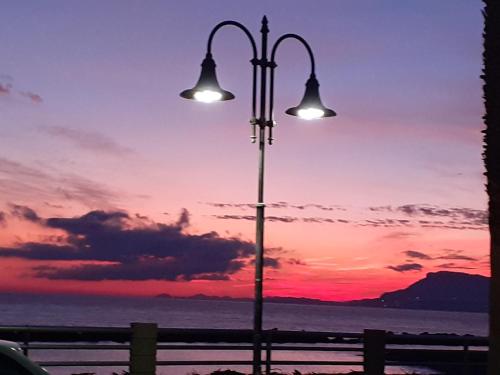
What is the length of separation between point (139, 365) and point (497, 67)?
8.13 metres

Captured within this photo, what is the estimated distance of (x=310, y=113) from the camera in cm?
1509

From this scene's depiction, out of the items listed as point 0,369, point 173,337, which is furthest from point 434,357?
point 0,369

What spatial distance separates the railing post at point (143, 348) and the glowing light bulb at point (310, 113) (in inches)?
188

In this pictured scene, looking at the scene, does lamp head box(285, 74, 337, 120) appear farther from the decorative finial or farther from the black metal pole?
the decorative finial

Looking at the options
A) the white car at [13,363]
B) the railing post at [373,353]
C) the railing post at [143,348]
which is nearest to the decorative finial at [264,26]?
the railing post at [143,348]

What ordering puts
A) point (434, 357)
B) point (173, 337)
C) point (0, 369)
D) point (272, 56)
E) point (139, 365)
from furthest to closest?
1. point (173, 337)
2. point (434, 357)
3. point (139, 365)
4. point (272, 56)
5. point (0, 369)

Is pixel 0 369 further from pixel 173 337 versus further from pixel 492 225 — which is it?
pixel 173 337

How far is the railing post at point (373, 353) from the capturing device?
18891 millimetres

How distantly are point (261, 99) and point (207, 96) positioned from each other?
1.05 m

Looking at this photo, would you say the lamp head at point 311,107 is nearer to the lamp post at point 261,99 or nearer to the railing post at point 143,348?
the lamp post at point 261,99

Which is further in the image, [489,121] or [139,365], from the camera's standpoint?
[139,365]

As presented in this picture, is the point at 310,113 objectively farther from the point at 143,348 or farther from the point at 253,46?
the point at 143,348

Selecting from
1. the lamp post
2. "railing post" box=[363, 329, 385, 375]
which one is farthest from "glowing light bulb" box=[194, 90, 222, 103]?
"railing post" box=[363, 329, 385, 375]

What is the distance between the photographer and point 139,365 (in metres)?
16.7
